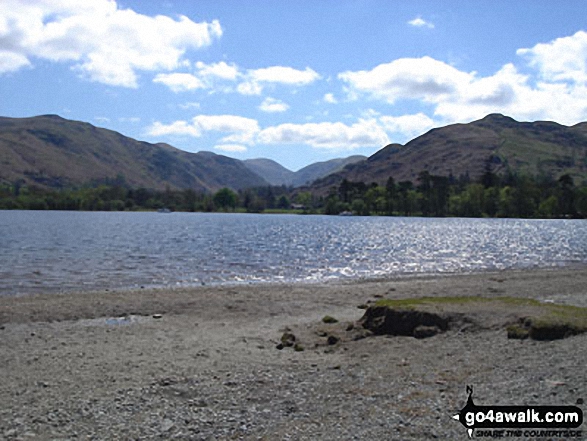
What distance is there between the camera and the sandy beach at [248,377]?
11.3 metres

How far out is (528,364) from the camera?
13625 mm

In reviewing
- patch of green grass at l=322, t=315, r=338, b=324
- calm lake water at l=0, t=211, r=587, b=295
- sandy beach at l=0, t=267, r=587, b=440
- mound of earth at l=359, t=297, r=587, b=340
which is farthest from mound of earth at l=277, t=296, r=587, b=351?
calm lake water at l=0, t=211, r=587, b=295

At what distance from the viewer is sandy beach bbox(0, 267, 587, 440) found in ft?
36.9

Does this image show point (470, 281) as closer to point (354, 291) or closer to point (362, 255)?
point (354, 291)

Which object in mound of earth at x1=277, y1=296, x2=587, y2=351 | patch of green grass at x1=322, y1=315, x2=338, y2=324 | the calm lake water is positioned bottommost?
the calm lake water

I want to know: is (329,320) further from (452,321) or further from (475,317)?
(475,317)

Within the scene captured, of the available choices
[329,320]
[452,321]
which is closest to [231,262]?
[329,320]

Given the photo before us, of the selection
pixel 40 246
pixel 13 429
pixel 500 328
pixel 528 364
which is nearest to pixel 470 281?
pixel 500 328

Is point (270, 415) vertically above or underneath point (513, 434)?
underneath

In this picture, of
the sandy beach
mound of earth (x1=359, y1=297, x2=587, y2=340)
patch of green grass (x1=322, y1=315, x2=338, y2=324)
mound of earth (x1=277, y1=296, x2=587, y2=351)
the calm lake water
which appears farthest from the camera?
the calm lake water

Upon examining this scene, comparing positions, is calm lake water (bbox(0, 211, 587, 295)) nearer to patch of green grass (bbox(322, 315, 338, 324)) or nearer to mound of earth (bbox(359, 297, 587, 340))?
patch of green grass (bbox(322, 315, 338, 324))

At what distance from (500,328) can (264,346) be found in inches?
356

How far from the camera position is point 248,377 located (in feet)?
50.8

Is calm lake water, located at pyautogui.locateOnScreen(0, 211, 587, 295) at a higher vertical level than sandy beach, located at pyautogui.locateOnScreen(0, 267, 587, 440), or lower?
lower
